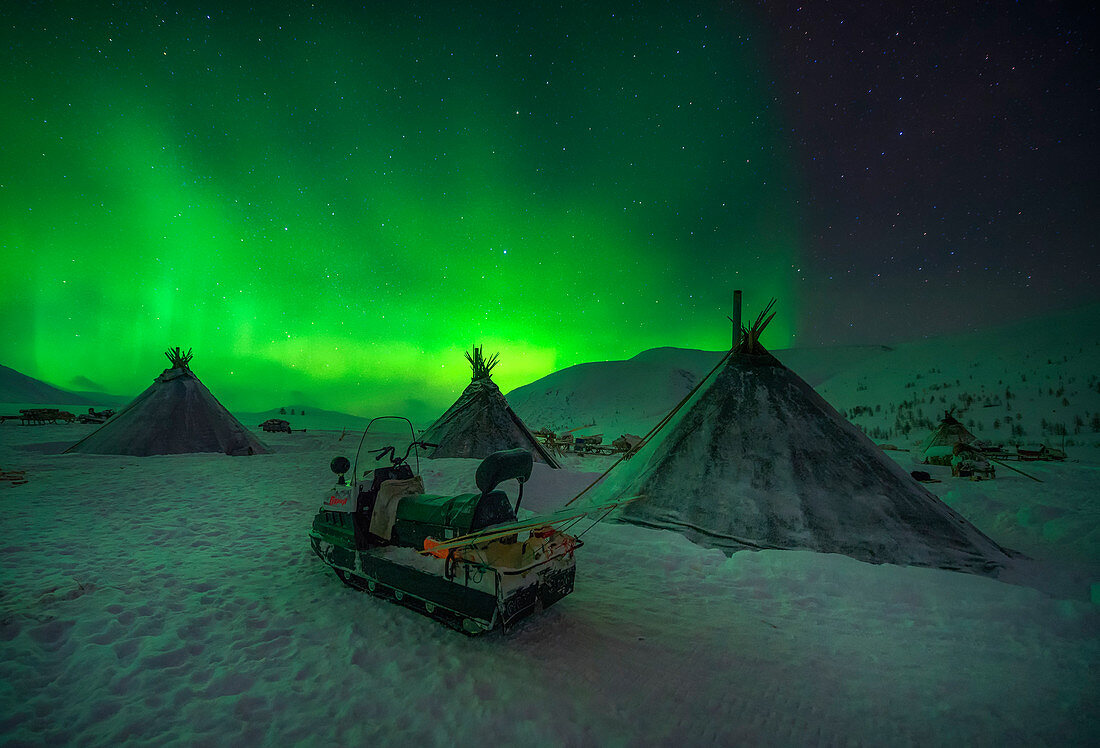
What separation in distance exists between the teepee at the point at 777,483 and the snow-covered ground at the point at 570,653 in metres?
0.47

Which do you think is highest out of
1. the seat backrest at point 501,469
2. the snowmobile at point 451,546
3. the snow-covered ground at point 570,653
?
the seat backrest at point 501,469

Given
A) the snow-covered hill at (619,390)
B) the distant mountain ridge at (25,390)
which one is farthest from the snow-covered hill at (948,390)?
the distant mountain ridge at (25,390)

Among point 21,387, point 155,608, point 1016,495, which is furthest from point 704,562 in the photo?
point 21,387

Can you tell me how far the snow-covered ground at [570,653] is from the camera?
3.35 metres

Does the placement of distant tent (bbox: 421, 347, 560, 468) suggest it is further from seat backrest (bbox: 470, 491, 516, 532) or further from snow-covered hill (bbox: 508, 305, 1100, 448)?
snow-covered hill (bbox: 508, 305, 1100, 448)

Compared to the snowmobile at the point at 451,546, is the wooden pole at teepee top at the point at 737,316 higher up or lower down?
higher up

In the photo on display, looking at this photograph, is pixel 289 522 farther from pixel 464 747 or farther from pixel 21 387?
pixel 21 387

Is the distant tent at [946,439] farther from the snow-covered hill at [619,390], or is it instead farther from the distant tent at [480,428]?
the snow-covered hill at [619,390]

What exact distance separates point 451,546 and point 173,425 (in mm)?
20978

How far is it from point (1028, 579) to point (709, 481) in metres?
4.49

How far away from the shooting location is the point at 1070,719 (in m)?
3.46

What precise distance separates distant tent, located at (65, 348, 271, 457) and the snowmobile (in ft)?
56.5

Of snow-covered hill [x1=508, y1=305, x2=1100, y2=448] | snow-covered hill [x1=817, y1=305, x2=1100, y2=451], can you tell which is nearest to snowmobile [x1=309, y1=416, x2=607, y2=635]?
snow-covered hill [x1=817, y1=305, x2=1100, y2=451]

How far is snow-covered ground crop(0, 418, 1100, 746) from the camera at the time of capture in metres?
3.35
